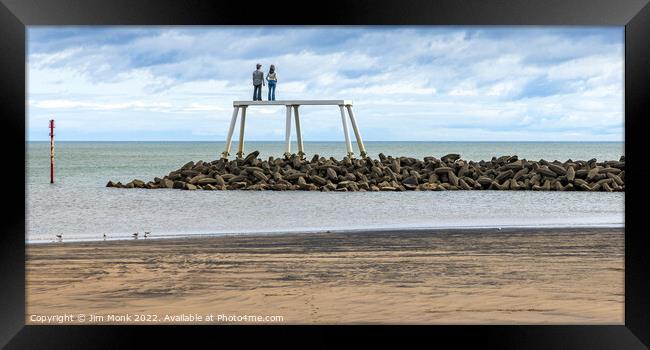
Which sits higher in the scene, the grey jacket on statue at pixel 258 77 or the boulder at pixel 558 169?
the grey jacket on statue at pixel 258 77

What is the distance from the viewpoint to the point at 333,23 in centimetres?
305

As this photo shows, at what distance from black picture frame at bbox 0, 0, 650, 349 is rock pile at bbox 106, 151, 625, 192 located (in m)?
10.2

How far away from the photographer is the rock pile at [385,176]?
13.6 meters

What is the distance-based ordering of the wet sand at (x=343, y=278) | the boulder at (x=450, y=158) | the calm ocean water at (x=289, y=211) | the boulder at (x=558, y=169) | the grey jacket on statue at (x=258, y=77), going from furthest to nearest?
the boulder at (x=450, y=158), the boulder at (x=558, y=169), the grey jacket on statue at (x=258, y=77), the calm ocean water at (x=289, y=211), the wet sand at (x=343, y=278)

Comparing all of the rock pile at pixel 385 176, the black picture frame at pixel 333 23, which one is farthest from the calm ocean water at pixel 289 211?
the black picture frame at pixel 333 23

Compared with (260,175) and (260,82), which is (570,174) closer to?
(260,175)

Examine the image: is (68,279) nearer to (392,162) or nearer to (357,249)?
(357,249)

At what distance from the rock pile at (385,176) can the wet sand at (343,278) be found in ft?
20.1

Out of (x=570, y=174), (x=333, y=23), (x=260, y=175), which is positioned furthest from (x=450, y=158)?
(x=333, y=23)

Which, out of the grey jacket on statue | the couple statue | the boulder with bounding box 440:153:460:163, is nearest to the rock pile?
the boulder with bounding box 440:153:460:163

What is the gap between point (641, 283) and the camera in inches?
120

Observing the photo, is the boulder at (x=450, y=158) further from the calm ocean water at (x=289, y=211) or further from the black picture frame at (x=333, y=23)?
the black picture frame at (x=333, y=23)

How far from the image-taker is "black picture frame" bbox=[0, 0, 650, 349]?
9.82 feet

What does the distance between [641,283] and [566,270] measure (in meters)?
2.60
